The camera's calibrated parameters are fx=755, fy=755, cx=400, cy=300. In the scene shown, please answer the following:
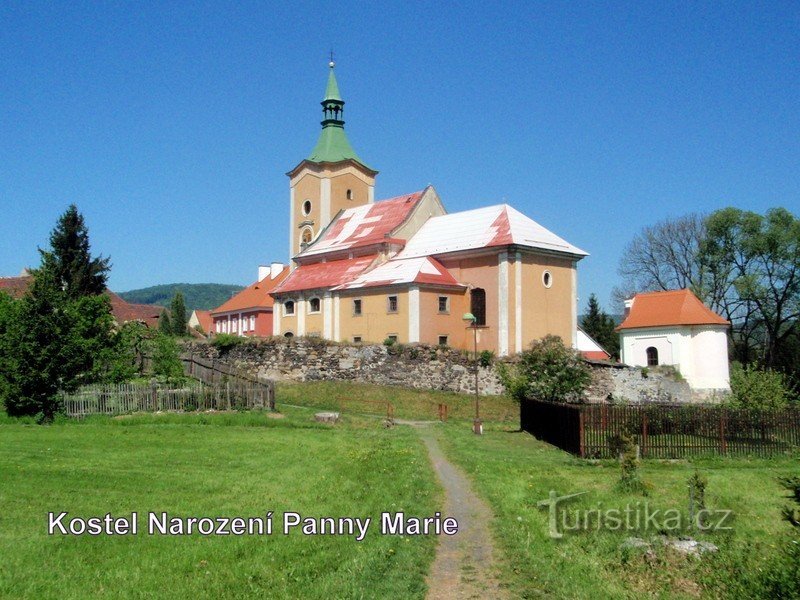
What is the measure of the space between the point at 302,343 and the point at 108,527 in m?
30.4

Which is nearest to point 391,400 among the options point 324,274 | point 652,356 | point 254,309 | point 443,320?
point 443,320

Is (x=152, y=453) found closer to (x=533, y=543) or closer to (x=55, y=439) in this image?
(x=55, y=439)

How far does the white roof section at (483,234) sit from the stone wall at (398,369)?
7511mm

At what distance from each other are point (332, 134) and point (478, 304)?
2439 cm

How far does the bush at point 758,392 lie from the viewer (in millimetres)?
30062

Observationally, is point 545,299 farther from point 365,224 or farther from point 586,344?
point 365,224

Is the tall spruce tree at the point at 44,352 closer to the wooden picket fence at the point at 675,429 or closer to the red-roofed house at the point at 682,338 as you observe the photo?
the wooden picket fence at the point at 675,429

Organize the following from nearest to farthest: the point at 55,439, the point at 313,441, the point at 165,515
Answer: the point at 165,515 < the point at 55,439 < the point at 313,441

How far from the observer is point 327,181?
59031 mm

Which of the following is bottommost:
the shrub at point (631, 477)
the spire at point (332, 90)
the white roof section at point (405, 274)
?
the shrub at point (631, 477)

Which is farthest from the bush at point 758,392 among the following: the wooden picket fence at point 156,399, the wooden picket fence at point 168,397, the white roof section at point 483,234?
the wooden picket fence at point 156,399

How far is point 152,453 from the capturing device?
18.0m

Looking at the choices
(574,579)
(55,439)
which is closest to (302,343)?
(55,439)

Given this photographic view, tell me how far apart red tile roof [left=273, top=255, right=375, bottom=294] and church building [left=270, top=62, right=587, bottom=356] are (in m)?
0.11
